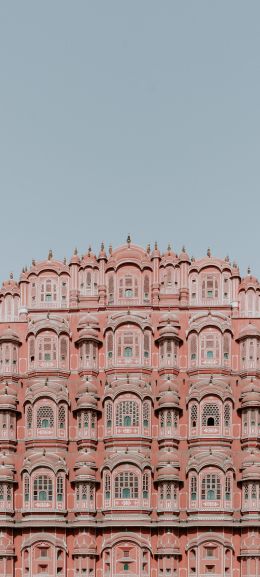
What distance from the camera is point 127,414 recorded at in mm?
72562

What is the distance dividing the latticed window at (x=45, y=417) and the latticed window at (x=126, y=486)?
5820 millimetres

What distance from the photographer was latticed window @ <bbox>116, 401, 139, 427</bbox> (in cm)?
7238

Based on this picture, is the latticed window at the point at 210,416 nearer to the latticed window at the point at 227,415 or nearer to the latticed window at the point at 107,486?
the latticed window at the point at 227,415

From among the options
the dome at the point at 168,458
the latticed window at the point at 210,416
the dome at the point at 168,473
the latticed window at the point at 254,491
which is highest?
the latticed window at the point at 210,416

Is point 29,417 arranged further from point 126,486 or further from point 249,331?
point 249,331

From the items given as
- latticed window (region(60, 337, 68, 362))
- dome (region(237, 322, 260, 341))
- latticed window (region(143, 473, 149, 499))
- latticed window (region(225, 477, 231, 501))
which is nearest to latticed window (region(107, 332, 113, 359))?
latticed window (region(60, 337, 68, 362))

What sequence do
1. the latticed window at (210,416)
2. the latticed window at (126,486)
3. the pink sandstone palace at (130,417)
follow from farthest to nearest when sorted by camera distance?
the latticed window at (210,416) < the latticed window at (126,486) < the pink sandstone palace at (130,417)

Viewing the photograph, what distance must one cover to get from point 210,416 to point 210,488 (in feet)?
15.4

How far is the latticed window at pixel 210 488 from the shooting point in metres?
70.8

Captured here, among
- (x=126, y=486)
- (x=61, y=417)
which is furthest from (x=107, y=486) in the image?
(x=61, y=417)

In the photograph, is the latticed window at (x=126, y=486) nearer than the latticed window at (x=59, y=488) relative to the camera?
Yes

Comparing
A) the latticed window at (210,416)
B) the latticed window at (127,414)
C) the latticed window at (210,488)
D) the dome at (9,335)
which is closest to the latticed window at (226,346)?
the latticed window at (210,416)

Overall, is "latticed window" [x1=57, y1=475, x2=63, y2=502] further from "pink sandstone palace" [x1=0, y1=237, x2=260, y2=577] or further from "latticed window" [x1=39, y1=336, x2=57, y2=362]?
"latticed window" [x1=39, y1=336, x2=57, y2=362]

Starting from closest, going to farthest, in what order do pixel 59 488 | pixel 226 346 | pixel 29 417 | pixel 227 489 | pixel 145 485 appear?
pixel 227 489
pixel 145 485
pixel 59 488
pixel 29 417
pixel 226 346
